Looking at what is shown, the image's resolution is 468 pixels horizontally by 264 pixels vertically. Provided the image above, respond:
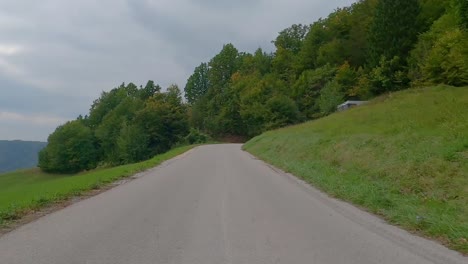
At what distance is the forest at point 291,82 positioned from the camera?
47562mm

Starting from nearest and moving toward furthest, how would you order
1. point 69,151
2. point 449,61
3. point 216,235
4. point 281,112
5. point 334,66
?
point 216,235
point 449,61
point 334,66
point 281,112
point 69,151

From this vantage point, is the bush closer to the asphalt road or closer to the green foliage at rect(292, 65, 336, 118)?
the green foliage at rect(292, 65, 336, 118)

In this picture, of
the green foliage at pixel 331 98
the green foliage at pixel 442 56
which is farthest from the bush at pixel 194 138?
the green foliage at pixel 442 56

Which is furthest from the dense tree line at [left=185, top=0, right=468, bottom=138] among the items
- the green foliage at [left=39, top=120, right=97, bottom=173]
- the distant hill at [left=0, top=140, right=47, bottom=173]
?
the distant hill at [left=0, top=140, right=47, bottom=173]

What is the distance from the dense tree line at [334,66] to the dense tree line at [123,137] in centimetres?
1457

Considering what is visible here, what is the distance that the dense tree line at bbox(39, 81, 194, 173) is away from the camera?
8406 centimetres

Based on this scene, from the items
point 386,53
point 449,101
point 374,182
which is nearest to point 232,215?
point 374,182

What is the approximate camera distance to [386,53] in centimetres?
5359

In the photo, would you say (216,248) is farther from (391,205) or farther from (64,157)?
(64,157)

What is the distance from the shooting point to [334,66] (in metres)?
75.6

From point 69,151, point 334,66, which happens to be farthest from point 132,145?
point 334,66

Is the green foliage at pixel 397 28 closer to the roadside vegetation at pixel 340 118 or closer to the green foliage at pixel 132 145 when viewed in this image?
the roadside vegetation at pixel 340 118

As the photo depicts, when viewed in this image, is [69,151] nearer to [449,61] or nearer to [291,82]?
[291,82]

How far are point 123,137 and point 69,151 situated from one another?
14.3 meters
